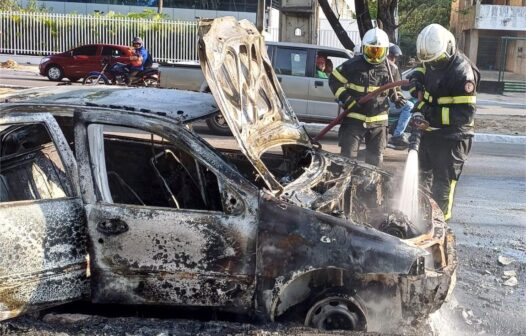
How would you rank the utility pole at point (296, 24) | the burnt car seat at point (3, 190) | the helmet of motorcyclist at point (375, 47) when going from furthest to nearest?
1. the utility pole at point (296, 24)
2. the helmet of motorcyclist at point (375, 47)
3. the burnt car seat at point (3, 190)

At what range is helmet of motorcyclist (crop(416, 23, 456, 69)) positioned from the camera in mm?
5840

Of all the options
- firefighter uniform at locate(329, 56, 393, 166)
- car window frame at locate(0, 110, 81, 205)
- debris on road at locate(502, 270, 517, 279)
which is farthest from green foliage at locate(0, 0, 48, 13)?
debris on road at locate(502, 270, 517, 279)

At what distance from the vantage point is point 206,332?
11.6 ft

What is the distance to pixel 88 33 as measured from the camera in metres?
32.2

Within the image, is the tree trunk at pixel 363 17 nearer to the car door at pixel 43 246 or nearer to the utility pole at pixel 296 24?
the utility pole at pixel 296 24

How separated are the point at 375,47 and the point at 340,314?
3935 millimetres

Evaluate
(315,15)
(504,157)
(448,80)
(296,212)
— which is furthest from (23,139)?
(315,15)

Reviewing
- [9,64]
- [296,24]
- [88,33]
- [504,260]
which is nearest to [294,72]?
[296,24]

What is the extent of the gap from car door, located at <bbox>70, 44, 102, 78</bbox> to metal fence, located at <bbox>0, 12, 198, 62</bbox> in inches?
283

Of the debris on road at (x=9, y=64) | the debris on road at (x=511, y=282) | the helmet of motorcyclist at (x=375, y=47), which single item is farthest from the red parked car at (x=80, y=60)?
the debris on road at (x=511, y=282)

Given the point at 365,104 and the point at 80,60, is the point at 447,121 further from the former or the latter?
the point at 80,60

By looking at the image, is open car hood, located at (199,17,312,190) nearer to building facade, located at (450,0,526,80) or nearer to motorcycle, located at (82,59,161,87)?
motorcycle, located at (82,59,161,87)

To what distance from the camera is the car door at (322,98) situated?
1205 centimetres

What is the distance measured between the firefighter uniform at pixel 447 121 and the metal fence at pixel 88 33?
25.9 meters
